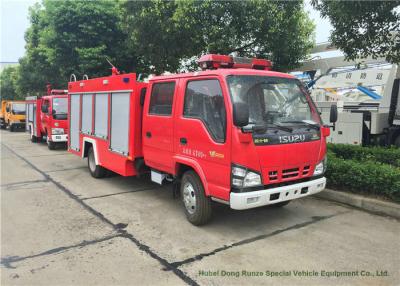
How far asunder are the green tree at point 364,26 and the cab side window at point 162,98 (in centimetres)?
341

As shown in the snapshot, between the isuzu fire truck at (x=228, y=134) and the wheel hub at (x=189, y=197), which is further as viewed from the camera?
the wheel hub at (x=189, y=197)

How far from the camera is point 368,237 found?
4605 mm

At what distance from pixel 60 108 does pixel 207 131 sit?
34.1ft

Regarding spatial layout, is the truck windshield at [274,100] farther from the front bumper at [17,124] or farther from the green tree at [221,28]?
the front bumper at [17,124]

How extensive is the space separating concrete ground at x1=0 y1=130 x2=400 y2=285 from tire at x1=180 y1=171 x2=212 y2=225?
0.50 ft

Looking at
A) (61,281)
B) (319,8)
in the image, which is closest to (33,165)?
(61,281)

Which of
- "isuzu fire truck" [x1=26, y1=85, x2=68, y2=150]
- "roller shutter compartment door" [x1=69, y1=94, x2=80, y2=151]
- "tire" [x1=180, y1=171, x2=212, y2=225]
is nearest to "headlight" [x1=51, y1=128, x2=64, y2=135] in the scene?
"isuzu fire truck" [x1=26, y1=85, x2=68, y2=150]

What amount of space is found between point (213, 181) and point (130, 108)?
244cm

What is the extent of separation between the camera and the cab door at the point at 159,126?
17.6ft

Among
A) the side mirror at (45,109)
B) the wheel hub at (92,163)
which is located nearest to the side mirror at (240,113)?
the wheel hub at (92,163)

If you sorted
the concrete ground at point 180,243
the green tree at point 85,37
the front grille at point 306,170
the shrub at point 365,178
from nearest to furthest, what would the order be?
the concrete ground at point 180,243, the front grille at point 306,170, the shrub at point 365,178, the green tree at point 85,37

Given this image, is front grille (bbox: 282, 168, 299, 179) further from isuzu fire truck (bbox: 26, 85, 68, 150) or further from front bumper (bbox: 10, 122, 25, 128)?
front bumper (bbox: 10, 122, 25, 128)

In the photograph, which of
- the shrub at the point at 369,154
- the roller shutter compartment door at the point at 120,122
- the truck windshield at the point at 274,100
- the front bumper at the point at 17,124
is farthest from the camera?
the front bumper at the point at 17,124

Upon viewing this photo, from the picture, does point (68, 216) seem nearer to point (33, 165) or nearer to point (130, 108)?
point (130, 108)
